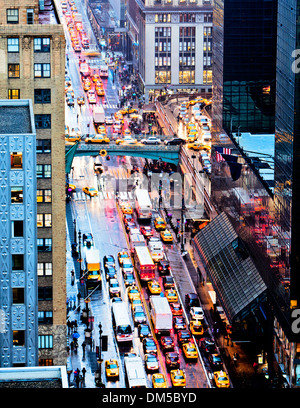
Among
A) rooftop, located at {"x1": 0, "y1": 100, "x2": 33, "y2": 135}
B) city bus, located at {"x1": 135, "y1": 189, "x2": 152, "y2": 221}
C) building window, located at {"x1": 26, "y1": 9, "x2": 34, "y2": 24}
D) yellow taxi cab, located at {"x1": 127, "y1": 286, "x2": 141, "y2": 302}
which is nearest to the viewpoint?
rooftop, located at {"x1": 0, "y1": 100, "x2": 33, "y2": 135}

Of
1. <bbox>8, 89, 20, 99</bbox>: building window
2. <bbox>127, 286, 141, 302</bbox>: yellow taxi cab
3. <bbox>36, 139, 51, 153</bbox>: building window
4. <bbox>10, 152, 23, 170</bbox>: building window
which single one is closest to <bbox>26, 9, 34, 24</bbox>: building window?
<bbox>8, 89, 20, 99</bbox>: building window

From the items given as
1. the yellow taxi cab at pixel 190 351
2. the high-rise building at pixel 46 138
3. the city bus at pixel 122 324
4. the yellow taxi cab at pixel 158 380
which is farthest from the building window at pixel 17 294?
the city bus at pixel 122 324

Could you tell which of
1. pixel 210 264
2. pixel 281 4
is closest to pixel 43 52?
pixel 281 4

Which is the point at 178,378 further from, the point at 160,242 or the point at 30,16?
the point at 160,242

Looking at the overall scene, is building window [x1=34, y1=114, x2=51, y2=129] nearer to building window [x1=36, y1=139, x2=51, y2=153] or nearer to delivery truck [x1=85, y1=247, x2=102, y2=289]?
building window [x1=36, y1=139, x2=51, y2=153]

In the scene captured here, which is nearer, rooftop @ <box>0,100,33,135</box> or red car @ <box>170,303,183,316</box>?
rooftop @ <box>0,100,33,135</box>

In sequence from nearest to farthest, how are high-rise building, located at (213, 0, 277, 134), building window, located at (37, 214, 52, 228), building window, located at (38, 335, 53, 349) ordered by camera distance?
building window, located at (38, 335, 53, 349) < building window, located at (37, 214, 52, 228) < high-rise building, located at (213, 0, 277, 134)

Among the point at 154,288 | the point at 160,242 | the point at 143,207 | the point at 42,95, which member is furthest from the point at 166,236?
the point at 42,95

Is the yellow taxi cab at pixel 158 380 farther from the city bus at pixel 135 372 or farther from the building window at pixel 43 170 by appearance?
the building window at pixel 43 170

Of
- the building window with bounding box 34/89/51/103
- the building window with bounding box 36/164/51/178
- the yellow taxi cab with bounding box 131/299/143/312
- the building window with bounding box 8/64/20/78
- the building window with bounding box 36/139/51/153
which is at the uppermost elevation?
the building window with bounding box 8/64/20/78
